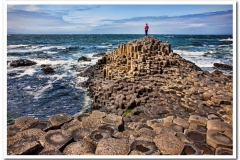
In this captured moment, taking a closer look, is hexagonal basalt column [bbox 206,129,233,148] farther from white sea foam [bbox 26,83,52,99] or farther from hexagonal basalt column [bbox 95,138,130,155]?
white sea foam [bbox 26,83,52,99]

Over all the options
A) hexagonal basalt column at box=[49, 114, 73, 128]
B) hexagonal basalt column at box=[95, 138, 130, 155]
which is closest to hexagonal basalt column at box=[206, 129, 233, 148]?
hexagonal basalt column at box=[95, 138, 130, 155]

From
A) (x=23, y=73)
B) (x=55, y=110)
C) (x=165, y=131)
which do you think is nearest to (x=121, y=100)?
(x=55, y=110)

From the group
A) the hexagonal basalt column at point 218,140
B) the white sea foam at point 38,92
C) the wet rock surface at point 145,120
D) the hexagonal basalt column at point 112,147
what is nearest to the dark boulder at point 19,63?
the white sea foam at point 38,92


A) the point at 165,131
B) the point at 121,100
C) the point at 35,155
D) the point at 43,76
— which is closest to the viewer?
the point at 35,155

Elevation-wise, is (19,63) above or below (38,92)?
above

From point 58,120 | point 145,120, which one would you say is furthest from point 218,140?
point 58,120

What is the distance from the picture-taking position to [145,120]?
235 inches

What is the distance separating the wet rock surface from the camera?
127 inches

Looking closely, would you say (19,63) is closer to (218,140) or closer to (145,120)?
(145,120)
